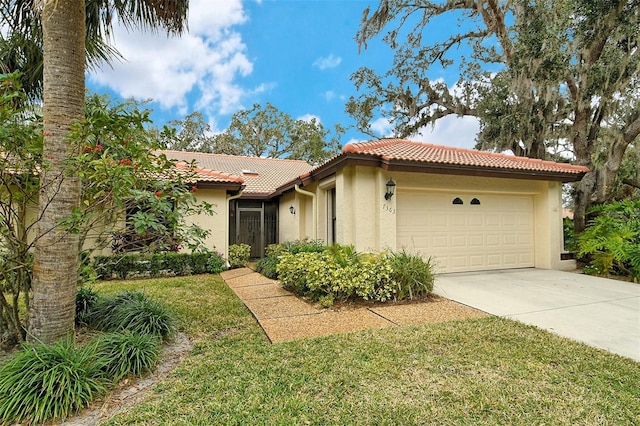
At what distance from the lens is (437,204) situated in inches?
356

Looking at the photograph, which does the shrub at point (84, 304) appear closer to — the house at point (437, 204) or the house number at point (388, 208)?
the house at point (437, 204)

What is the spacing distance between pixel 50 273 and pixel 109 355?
1.08m

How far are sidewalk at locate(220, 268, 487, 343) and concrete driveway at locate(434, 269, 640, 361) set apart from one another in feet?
2.33

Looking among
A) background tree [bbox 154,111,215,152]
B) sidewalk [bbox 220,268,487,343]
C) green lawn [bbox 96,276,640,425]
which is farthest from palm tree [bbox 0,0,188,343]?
background tree [bbox 154,111,215,152]

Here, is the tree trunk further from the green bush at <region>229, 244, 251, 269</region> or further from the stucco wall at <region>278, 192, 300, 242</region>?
the stucco wall at <region>278, 192, 300, 242</region>

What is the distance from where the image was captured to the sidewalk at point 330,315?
15.3ft

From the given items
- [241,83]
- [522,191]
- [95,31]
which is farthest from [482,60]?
[95,31]

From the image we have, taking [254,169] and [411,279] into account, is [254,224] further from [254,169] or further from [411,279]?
[411,279]

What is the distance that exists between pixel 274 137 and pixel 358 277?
23122 mm

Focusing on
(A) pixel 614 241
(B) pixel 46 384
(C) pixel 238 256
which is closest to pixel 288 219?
(C) pixel 238 256

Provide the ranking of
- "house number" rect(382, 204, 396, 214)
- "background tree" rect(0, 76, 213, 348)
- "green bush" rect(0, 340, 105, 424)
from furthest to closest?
"house number" rect(382, 204, 396, 214)
"background tree" rect(0, 76, 213, 348)
"green bush" rect(0, 340, 105, 424)

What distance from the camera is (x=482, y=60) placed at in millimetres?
14391

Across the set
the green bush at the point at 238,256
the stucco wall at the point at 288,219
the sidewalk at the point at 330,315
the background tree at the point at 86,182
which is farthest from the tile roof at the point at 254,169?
the background tree at the point at 86,182

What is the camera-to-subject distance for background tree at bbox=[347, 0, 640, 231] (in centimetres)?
909
